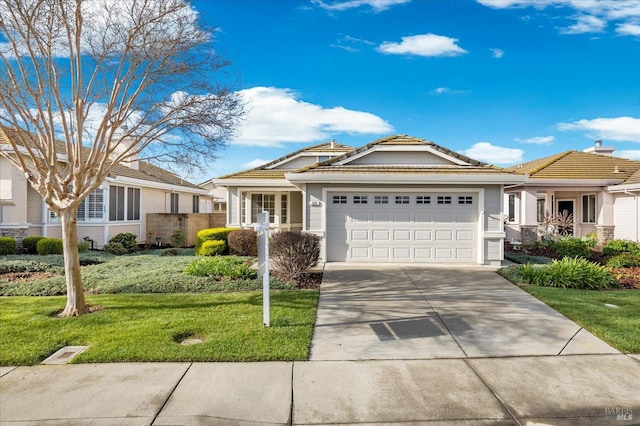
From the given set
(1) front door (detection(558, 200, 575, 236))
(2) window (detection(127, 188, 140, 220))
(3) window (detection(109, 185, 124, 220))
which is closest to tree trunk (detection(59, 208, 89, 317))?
(3) window (detection(109, 185, 124, 220))

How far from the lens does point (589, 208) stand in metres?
18.0

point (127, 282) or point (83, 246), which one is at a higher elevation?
point (83, 246)

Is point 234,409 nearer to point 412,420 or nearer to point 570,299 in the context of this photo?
point 412,420

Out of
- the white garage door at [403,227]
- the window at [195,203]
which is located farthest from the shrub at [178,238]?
the white garage door at [403,227]

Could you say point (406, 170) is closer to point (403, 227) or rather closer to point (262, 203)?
point (403, 227)

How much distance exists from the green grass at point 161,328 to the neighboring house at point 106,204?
4.26 metres

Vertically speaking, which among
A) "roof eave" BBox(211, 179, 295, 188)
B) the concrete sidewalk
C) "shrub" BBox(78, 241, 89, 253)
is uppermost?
"roof eave" BBox(211, 179, 295, 188)

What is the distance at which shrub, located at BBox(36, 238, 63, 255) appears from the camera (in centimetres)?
1279

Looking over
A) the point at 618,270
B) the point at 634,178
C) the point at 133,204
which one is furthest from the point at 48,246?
the point at 634,178

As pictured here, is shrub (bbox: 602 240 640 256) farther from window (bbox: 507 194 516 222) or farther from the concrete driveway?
the concrete driveway

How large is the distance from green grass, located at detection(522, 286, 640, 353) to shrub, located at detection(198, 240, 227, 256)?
10.3 meters

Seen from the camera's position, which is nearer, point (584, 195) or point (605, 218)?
point (605, 218)

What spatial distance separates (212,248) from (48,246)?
5.74 metres

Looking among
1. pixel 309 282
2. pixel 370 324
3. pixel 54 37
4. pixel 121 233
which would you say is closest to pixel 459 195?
pixel 309 282
